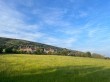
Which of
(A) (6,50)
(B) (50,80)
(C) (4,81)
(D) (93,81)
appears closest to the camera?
(C) (4,81)

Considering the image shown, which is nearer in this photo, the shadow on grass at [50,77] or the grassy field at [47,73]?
the shadow on grass at [50,77]

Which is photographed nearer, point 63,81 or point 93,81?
point 63,81

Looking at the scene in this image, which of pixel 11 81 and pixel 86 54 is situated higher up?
pixel 86 54

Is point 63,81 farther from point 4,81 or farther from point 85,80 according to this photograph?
point 4,81

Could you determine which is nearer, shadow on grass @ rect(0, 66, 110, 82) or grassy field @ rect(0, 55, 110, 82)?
shadow on grass @ rect(0, 66, 110, 82)

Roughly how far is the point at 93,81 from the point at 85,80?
1.74 feet

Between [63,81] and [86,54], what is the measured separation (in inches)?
2495

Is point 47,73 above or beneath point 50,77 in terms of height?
above

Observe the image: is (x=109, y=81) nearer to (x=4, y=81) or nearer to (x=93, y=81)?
(x=93, y=81)

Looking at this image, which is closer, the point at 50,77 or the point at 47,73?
the point at 50,77

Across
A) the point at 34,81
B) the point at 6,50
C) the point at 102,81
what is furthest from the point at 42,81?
the point at 6,50

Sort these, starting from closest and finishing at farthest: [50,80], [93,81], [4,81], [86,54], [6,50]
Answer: [4,81], [50,80], [93,81], [6,50], [86,54]

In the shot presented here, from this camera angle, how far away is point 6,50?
5981 centimetres

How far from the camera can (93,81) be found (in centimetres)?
1426
